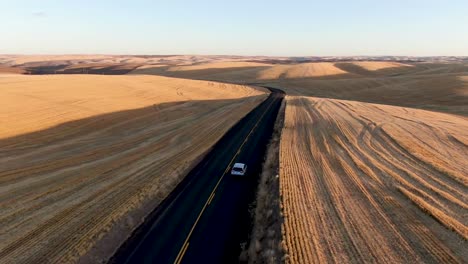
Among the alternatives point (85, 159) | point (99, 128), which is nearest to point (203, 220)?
point (85, 159)

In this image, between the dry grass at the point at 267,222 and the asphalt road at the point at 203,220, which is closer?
the dry grass at the point at 267,222

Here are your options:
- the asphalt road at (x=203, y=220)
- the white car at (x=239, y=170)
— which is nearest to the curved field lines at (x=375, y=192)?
the asphalt road at (x=203, y=220)

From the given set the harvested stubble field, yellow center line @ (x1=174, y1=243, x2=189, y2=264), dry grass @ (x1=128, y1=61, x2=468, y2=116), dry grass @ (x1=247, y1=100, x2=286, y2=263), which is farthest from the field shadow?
dry grass @ (x1=128, y1=61, x2=468, y2=116)

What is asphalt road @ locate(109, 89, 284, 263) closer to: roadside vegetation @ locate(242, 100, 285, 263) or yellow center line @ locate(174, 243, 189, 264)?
yellow center line @ locate(174, 243, 189, 264)

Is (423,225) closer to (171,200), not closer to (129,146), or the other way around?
(171,200)

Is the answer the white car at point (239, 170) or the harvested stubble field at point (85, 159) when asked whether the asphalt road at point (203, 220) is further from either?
the harvested stubble field at point (85, 159)
